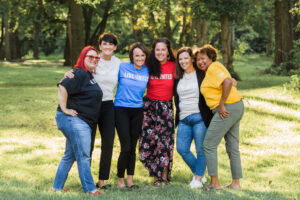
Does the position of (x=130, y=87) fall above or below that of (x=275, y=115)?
above

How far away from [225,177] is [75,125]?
2.94 meters

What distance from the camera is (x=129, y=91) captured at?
5578 millimetres

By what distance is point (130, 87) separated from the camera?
558cm

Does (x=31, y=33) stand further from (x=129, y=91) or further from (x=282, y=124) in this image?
(x=129, y=91)

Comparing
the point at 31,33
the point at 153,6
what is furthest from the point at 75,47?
the point at 31,33

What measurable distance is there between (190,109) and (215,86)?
1.88 ft

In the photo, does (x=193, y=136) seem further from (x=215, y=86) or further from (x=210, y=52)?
(x=210, y=52)

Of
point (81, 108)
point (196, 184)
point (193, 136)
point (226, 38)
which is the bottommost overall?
point (196, 184)

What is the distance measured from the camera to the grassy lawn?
17.4 feet

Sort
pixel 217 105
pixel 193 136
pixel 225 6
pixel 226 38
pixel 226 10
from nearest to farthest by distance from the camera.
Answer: pixel 217 105, pixel 193 136, pixel 225 6, pixel 226 10, pixel 226 38

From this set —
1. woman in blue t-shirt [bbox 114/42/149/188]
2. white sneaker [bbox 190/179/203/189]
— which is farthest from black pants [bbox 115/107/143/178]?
white sneaker [bbox 190/179/203/189]

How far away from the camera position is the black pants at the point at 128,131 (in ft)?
18.3

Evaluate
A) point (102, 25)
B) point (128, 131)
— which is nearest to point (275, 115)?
point (128, 131)

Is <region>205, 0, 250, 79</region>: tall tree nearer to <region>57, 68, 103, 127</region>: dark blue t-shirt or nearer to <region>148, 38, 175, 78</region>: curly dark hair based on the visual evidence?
<region>148, 38, 175, 78</region>: curly dark hair
